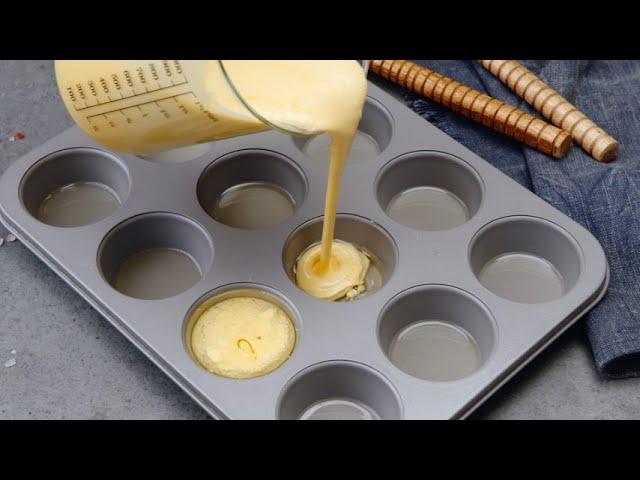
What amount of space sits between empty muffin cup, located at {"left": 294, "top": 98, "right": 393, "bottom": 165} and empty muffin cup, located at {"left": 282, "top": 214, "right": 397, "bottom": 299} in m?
0.15

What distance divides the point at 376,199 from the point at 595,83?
0.46 meters

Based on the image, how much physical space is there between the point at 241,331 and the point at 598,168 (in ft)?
2.00

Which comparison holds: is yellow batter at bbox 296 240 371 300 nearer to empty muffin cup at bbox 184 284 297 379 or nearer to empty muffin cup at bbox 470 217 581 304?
empty muffin cup at bbox 184 284 297 379

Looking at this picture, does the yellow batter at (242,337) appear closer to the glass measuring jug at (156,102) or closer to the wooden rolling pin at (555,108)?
the glass measuring jug at (156,102)

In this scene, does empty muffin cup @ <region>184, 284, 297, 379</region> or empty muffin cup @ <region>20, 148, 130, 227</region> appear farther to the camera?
empty muffin cup @ <region>20, 148, 130, 227</region>

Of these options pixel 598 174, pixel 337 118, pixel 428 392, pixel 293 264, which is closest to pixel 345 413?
A: pixel 428 392

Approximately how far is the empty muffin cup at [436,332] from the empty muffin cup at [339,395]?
68 mm

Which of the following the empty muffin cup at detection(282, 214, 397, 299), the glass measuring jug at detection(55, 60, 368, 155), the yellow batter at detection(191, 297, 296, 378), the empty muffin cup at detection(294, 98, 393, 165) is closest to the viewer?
the glass measuring jug at detection(55, 60, 368, 155)

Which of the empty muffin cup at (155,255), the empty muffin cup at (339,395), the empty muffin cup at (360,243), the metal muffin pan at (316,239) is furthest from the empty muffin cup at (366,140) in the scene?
the empty muffin cup at (339,395)

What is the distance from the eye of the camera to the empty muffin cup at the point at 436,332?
1366 millimetres

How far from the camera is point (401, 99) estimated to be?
66.8 inches

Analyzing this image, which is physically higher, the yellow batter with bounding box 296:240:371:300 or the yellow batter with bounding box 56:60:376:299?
the yellow batter with bounding box 56:60:376:299

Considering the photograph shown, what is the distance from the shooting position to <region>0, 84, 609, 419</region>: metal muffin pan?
129 centimetres

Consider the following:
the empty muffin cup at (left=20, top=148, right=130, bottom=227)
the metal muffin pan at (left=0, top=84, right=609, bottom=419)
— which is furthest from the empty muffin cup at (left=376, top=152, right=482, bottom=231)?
the empty muffin cup at (left=20, top=148, right=130, bottom=227)
